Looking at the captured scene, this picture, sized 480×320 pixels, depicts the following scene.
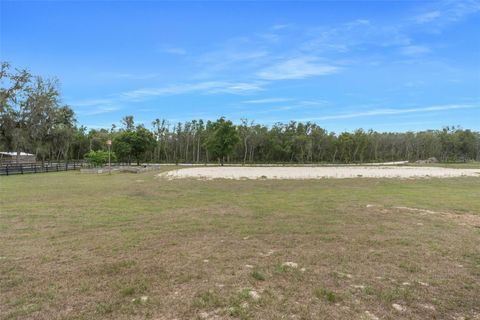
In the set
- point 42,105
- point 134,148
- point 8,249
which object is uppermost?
point 42,105

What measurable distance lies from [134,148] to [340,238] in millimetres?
43894

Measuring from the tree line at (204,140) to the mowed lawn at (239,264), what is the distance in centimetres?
2943

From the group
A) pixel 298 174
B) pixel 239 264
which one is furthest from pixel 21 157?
pixel 239 264

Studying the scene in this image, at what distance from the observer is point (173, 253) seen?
501 centimetres

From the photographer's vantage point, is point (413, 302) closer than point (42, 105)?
Yes

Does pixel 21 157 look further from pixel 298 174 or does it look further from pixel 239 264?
pixel 239 264

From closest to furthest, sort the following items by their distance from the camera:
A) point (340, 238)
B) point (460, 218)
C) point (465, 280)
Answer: point (465, 280) < point (340, 238) < point (460, 218)

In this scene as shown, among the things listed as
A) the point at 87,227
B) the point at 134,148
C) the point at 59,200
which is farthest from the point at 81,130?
the point at 87,227

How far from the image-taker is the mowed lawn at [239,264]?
3273 millimetres

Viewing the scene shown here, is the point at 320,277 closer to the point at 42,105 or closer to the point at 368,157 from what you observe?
the point at 42,105

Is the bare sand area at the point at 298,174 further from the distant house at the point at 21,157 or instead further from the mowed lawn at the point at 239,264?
the distant house at the point at 21,157

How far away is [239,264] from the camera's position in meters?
4.54

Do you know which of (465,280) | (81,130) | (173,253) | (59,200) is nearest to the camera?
(465,280)

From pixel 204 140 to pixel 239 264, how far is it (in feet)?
194
